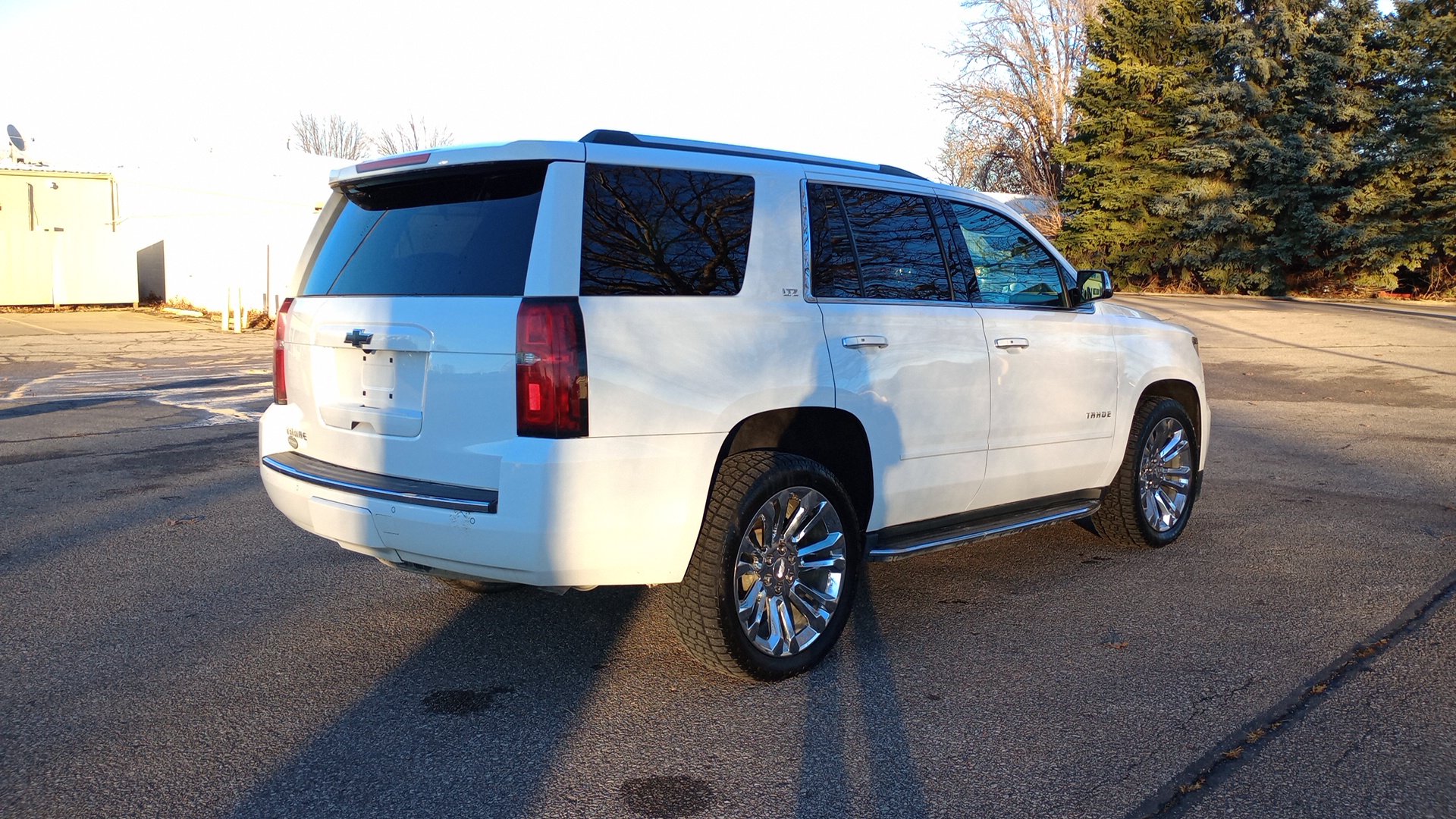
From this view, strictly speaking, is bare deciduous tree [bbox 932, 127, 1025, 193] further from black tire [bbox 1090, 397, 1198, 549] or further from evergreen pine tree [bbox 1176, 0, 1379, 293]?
black tire [bbox 1090, 397, 1198, 549]

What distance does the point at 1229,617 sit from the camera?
500cm

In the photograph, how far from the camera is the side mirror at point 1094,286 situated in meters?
5.69

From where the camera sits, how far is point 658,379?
3.79 m

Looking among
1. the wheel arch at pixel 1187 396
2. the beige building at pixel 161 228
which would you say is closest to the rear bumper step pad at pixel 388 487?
the wheel arch at pixel 1187 396

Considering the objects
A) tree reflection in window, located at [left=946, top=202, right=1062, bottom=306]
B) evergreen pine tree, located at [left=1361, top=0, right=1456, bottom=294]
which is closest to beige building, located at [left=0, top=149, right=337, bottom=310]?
tree reflection in window, located at [left=946, top=202, right=1062, bottom=306]

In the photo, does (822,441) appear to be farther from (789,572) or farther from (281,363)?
(281,363)

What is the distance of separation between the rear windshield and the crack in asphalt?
254cm

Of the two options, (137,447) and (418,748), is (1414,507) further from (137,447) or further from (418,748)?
(137,447)

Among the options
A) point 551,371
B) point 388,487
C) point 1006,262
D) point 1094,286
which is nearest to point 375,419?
point 388,487

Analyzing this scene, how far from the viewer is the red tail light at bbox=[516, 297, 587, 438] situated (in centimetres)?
360

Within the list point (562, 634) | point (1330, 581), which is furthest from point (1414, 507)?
point (562, 634)

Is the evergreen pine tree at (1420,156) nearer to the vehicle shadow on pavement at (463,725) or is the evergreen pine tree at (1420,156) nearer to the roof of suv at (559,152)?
the roof of suv at (559,152)

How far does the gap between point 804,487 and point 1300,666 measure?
2074 mm

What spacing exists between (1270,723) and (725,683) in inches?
75.4
